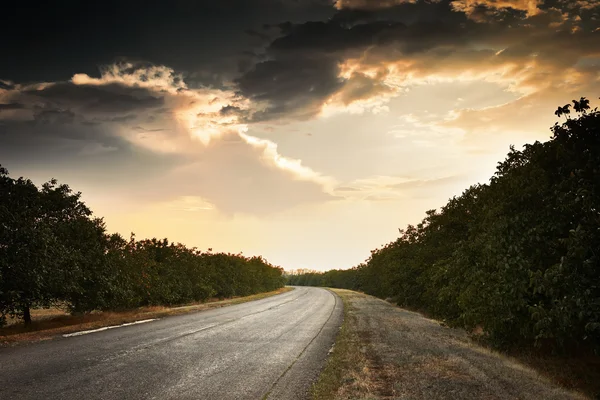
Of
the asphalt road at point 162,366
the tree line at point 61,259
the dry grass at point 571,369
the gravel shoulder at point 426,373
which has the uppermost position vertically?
the tree line at point 61,259

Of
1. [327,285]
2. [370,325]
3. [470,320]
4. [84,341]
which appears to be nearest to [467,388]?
[470,320]

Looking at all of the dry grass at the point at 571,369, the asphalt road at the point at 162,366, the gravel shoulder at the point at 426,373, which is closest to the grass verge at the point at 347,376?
the gravel shoulder at the point at 426,373

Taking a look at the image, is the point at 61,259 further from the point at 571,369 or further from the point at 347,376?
the point at 571,369

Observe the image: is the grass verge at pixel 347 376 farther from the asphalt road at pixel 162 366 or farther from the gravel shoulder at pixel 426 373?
the asphalt road at pixel 162 366

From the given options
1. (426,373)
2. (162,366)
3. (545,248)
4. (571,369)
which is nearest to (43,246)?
(162,366)

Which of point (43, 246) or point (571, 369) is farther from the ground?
point (43, 246)

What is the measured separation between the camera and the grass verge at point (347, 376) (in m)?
7.58

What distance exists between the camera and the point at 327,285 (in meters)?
140

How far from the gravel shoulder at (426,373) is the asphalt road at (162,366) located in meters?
0.78

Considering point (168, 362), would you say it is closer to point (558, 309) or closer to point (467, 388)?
point (467, 388)

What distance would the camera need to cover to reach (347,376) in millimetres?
9047

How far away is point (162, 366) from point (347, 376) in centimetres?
446

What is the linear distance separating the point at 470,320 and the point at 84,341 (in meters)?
13.2

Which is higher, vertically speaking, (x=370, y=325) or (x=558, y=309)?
(x=558, y=309)
